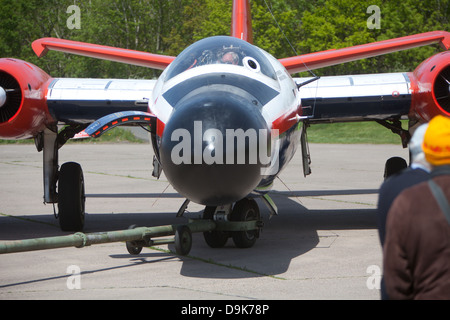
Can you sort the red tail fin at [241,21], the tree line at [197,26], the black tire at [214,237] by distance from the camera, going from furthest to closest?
1. the tree line at [197,26]
2. the red tail fin at [241,21]
3. the black tire at [214,237]

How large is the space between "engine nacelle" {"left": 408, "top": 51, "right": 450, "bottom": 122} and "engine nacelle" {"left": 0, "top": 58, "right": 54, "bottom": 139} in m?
5.26

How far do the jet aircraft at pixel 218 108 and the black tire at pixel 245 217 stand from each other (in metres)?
0.01

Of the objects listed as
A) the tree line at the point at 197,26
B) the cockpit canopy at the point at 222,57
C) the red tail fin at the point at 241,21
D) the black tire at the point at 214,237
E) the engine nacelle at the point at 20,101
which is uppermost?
the tree line at the point at 197,26

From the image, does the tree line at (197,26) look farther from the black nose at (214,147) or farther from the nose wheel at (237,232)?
the black nose at (214,147)

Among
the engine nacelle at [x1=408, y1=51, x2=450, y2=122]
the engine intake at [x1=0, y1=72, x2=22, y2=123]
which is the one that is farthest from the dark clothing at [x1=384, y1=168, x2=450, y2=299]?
the engine intake at [x1=0, y1=72, x2=22, y2=123]

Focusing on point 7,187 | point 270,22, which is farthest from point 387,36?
point 7,187

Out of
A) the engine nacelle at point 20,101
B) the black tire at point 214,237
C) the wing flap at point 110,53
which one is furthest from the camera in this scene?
the wing flap at point 110,53

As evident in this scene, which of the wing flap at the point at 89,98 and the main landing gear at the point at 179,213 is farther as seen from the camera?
the wing flap at the point at 89,98

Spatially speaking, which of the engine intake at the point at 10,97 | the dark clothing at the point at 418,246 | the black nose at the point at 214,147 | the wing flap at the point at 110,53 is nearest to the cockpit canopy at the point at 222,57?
the black nose at the point at 214,147

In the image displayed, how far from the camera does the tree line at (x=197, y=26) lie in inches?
1925

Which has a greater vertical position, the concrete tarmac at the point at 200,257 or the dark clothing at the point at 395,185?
the dark clothing at the point at 395,185

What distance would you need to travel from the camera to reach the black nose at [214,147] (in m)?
6.23

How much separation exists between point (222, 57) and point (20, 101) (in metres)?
3.57

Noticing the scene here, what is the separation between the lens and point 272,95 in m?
7.53
